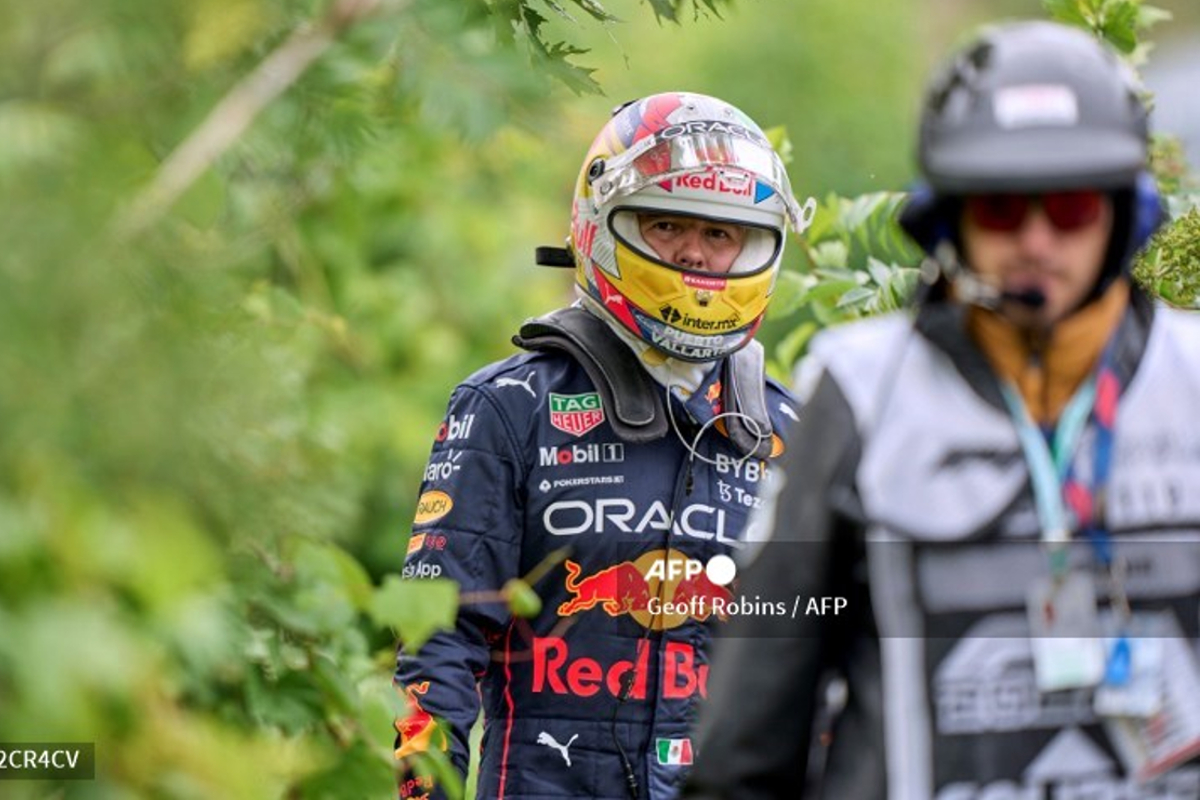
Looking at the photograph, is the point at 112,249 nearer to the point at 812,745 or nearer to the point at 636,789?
the point at 812,745

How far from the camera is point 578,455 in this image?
5.56 meters

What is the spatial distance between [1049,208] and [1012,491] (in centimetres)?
38

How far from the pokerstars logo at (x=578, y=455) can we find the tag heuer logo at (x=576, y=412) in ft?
0.13

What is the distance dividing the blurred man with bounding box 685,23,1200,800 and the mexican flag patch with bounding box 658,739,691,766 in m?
1.96

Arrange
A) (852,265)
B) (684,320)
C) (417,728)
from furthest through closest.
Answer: (852,265) → (684,320) → (417,728)

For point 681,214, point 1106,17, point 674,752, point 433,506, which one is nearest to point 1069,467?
point 674,752

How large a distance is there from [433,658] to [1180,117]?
5715mm

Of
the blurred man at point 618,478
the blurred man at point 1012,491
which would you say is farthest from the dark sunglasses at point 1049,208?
the blurred man at point 618,478

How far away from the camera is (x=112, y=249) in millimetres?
3115

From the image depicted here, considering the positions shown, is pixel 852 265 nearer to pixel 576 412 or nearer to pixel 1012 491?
pixel 576 412

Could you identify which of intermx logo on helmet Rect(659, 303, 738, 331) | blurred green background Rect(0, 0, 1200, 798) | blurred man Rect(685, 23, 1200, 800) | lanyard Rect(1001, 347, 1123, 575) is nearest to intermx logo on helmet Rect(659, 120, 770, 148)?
intermx logo on helmet Rect(659, 303, 738, 331)

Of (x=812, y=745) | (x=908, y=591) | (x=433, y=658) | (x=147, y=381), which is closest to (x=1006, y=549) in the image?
(x=908, y=591)

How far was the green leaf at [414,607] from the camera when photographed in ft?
13.0

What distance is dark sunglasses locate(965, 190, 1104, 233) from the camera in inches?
132
